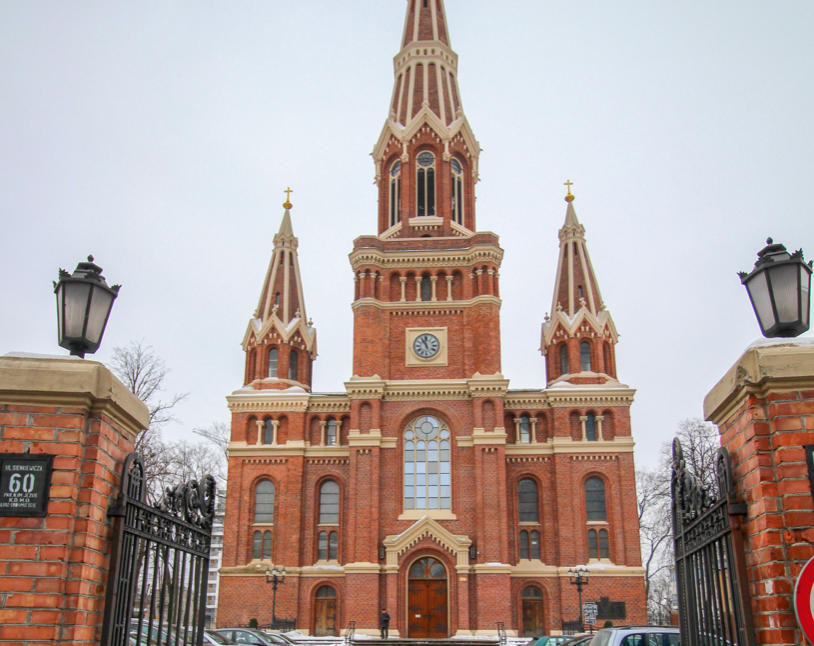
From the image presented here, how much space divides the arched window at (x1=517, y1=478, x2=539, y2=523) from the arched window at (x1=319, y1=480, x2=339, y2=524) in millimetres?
8554

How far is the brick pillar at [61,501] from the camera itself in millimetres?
5172

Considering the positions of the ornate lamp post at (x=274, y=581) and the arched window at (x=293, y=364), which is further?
the arched window at (x=293, y=364)

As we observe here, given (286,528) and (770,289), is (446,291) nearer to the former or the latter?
(286,528)

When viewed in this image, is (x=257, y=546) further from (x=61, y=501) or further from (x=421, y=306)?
(x=61, y=501)

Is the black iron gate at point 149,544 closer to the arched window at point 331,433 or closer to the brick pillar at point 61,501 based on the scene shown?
the brick pillar at point 61,501

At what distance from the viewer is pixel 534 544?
3688 centimetres

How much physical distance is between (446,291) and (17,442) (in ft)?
113

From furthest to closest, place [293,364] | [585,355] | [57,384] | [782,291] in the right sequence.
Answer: [293,364]
[585,355]
[782,291]
[57,384]

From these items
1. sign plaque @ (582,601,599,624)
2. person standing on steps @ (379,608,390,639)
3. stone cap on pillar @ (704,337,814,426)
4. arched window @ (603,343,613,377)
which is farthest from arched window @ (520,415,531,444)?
stone cap on pillar @ (704,337,814,426)

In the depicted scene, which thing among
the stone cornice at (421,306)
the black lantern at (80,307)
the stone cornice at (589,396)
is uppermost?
the stone cornice at (421,306)

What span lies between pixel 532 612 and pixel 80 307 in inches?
1314

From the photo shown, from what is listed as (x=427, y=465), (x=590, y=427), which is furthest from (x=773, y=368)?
(x=590, y=427)

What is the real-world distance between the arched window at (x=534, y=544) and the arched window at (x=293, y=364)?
14.3 m

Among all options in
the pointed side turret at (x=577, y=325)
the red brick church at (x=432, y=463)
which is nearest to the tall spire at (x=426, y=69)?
the red brick church at (x=432, y=463)
